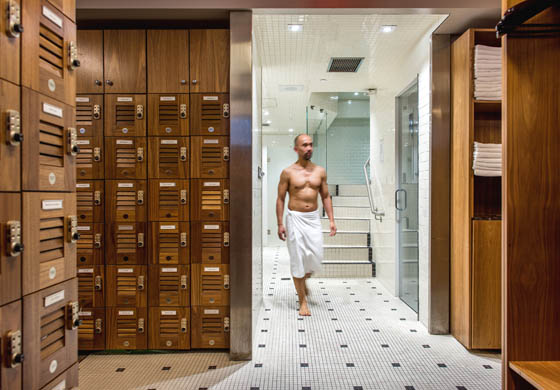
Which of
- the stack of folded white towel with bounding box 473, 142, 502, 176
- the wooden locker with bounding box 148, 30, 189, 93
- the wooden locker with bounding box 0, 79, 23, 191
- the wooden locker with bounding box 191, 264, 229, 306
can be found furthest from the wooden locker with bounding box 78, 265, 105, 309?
the stack of folded white towel with bounding box 473, 142, 502, 176

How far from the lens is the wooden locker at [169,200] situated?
2.70m

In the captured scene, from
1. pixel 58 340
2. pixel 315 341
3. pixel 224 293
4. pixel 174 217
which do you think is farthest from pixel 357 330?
pixel 58 340

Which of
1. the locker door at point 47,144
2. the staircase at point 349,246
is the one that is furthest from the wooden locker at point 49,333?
the staircase at point 349,246

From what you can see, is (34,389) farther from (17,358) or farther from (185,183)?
(185,183)

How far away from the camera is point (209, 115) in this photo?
2.69m

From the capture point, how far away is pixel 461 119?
2793mm

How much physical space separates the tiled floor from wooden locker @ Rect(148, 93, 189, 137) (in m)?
1.59

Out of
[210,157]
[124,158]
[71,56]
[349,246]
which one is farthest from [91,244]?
[349,246]

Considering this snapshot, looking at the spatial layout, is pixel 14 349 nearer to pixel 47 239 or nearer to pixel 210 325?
pixel 47 239

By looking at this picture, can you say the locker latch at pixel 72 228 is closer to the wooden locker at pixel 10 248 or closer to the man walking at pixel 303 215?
the wooden locker at pixel 10 248

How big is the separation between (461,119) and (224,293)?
7.06ft

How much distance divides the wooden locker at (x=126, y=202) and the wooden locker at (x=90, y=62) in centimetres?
69

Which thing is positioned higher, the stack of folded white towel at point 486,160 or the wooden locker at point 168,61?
the wooden locker at point 168,61

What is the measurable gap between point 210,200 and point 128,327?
1.09m
